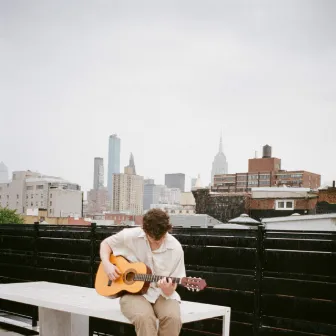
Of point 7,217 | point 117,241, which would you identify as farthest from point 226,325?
point 7,217

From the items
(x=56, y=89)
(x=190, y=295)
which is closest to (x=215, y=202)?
(x=56, y=89)

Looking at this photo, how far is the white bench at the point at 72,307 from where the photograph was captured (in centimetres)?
377

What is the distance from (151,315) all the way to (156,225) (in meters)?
0.64

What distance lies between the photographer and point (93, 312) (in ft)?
12.4

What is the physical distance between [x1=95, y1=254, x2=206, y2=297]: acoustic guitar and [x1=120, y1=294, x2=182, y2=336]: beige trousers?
91mm

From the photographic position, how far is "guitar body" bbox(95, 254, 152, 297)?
3742 millimetres

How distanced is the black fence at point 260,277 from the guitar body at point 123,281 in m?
1.21

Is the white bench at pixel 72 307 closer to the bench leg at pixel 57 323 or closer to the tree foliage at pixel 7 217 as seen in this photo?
the bench leg at pixel 57 323

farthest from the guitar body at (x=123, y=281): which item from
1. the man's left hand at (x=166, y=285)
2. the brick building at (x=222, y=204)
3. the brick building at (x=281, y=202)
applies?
the brick building at (x=222, y=204)

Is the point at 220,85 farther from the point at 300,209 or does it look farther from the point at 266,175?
the point at 300,209

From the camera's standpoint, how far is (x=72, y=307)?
396cm

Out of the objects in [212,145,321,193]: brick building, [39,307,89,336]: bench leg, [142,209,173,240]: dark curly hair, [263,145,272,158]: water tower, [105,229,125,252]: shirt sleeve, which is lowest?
[39,307,89,336]: bench leg

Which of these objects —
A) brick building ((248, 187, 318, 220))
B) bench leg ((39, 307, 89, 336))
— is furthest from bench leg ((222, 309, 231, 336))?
brick building ((248, 187, 318, 220))

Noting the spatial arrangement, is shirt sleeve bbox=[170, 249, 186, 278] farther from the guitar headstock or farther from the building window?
the building window
